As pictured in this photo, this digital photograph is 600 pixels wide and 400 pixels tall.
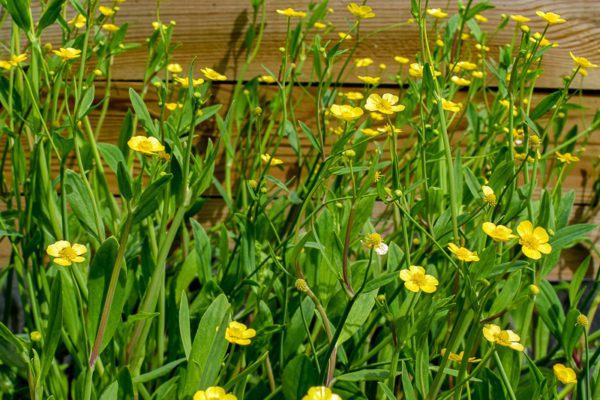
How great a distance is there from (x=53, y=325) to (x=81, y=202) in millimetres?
168

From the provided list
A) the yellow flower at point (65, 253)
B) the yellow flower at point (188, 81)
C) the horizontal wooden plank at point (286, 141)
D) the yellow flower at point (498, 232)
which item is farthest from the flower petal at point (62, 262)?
the horizontal wooden plank at point (286, 141)

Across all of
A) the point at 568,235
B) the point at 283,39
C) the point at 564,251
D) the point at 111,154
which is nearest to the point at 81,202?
the point at 111,154

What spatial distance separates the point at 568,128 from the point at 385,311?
0.89 meters

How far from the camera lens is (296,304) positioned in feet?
2.78

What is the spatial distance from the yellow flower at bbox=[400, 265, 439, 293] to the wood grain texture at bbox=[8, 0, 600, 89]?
709 mm

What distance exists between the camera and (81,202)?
0.71 metres

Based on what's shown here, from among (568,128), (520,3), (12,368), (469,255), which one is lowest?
(12,368)

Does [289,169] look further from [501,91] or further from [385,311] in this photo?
[385,311]

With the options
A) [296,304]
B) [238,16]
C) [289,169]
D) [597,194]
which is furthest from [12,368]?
[597,194]

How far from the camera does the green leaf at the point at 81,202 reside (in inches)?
27.5

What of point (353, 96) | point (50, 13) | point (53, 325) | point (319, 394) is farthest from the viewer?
point (353, 96)

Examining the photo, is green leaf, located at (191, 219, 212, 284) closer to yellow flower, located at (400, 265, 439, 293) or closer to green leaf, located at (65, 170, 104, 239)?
green leaf, located at (65, 170, 104, 239)

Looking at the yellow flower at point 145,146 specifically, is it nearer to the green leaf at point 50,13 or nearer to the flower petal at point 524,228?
the green leaf at point 50,13

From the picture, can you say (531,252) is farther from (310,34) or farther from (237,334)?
(310,34)
